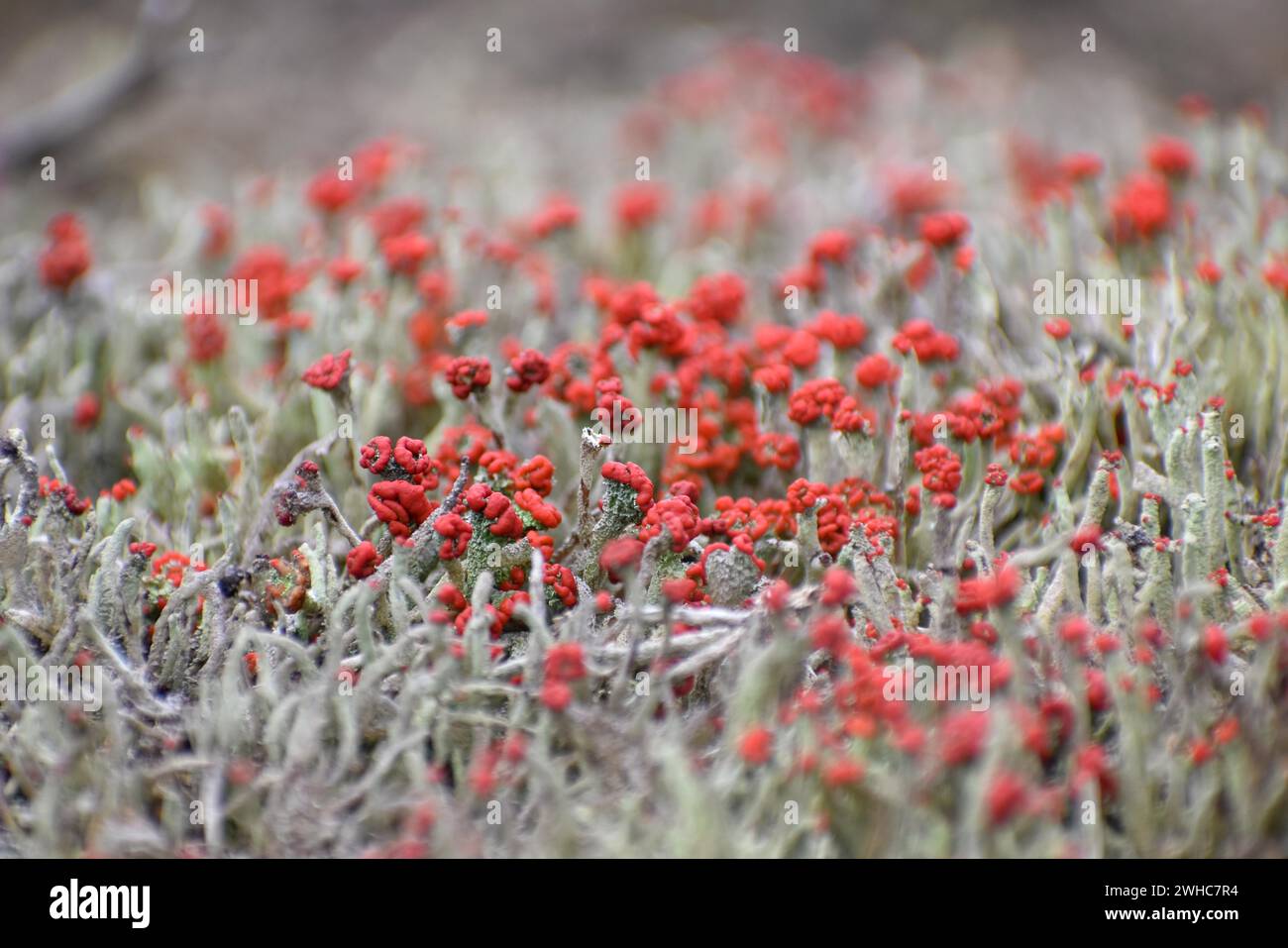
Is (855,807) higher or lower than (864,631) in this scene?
lower

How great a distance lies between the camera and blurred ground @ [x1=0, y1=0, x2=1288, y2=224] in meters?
5.61

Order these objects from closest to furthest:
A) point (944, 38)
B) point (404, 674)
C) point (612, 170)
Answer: point (404, 674) → point (612, 170) → point (944, 38)

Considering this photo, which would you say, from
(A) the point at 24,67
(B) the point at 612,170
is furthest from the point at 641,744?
(A) the point at 24,67

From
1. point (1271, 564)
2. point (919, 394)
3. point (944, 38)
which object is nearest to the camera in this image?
point (1271, 564)

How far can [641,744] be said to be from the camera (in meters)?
2.08

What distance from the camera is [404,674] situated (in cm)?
234

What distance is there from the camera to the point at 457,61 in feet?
22.1

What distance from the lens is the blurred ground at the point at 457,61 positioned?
561 cm
